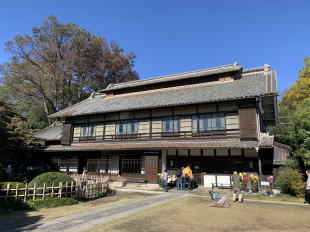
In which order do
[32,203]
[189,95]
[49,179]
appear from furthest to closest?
[189,95] < [49,179] < [32,203]

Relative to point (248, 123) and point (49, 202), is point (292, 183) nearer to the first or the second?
point (248, 123)

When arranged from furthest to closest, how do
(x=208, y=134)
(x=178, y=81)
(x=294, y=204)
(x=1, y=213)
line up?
(x=178, y=81)
(x=208, y=134)
(x=294, y=204)
(x=1, y=213)

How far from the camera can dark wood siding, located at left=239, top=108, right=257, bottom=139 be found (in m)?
17.0

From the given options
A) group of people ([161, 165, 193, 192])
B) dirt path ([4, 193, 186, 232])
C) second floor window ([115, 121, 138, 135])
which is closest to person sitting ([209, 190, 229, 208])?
dirt path ([4, 193, 186, 232])

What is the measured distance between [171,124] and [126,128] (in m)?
4.65

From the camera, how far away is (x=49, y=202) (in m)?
11.0

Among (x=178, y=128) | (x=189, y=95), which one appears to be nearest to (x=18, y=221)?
(x=178, y=128)

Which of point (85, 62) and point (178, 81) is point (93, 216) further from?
point (85, 62)

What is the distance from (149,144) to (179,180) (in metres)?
4.42

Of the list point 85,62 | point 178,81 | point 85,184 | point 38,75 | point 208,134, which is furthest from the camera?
point 85,62

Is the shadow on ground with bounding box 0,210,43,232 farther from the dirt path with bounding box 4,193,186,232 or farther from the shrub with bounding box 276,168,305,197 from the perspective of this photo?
the shrub with bounding box 276,168,305,197

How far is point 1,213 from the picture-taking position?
371 inches

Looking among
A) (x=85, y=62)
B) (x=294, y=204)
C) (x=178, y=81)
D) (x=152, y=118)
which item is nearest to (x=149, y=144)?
(x=152, y=118)

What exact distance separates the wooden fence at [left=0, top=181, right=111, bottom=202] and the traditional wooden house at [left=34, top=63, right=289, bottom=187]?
5.79 m
